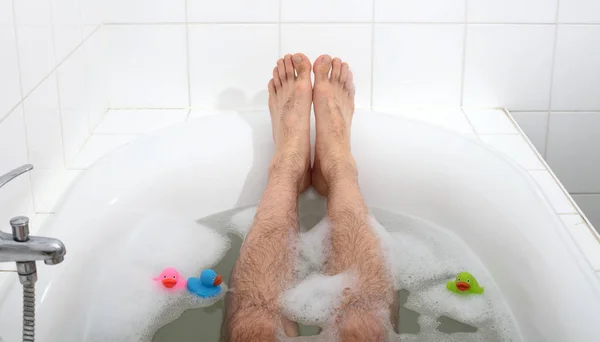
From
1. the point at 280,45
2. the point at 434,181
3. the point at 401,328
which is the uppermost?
the point at 280,45

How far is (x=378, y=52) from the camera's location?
7.63 ft

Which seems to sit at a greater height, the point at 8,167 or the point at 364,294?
the point at 8,167

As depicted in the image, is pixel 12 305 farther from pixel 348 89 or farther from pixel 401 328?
pixel 348 89

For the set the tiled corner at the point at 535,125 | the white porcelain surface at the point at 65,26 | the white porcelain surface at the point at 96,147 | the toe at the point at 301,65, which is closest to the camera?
the white porcelain surface at the point at 65,26

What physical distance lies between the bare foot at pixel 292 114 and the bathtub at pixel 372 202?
0.25 feet

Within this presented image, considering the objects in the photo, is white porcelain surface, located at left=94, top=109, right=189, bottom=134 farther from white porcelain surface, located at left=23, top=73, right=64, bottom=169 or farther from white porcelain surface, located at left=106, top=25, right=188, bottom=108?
white porcelain surface, located at left=23, top=73, right=64, bottom=169

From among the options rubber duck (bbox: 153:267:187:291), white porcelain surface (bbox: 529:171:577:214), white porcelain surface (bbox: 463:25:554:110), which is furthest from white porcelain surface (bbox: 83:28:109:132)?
white porcelain surface (bbox: 529:171:577:214)

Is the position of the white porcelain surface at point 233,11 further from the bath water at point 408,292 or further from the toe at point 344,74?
the bath water at point 408,292

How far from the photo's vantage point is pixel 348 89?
2.16 metres

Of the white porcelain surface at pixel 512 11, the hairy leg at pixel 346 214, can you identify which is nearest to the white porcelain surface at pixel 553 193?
the hairy leg at pixel 346 214

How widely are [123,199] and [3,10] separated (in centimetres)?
48

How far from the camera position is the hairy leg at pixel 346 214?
4.76ft

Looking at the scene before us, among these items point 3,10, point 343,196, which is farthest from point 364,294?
point 3,10

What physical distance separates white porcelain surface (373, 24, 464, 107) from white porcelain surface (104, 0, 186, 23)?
56 cm
